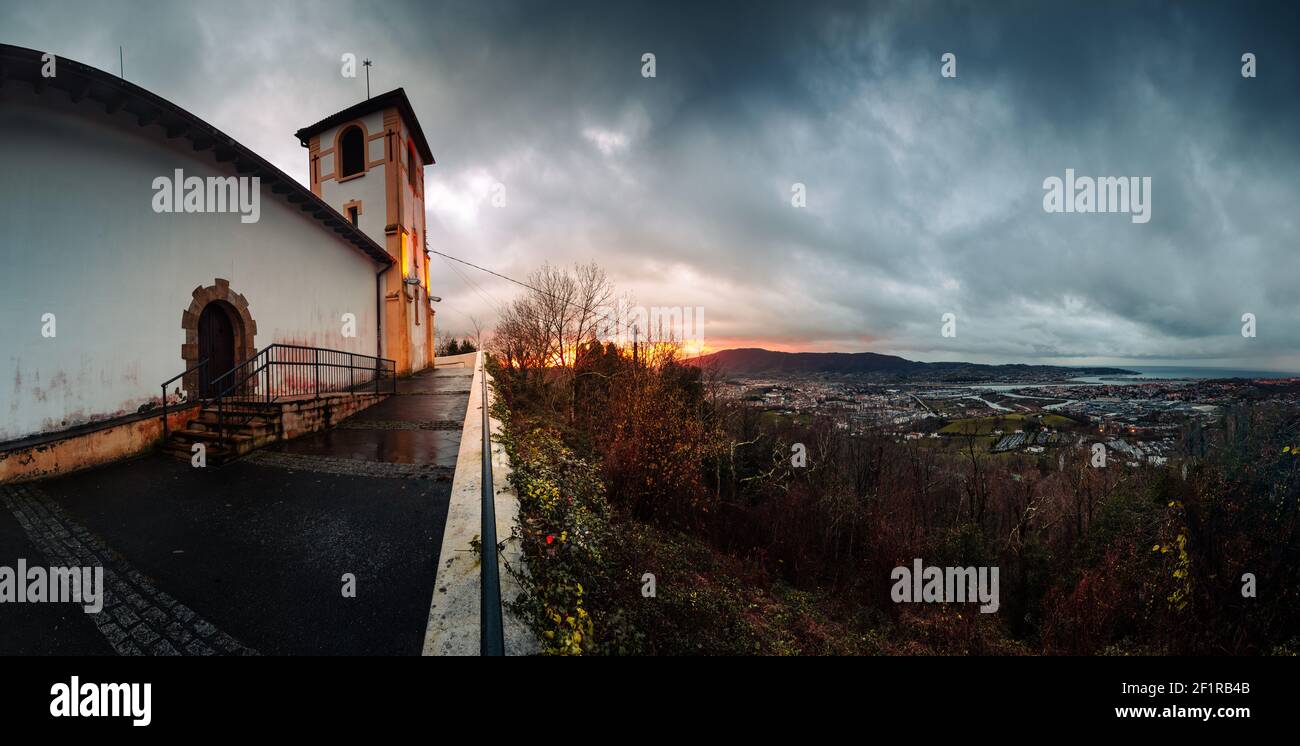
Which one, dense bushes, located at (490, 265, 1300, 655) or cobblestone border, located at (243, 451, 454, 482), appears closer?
dense bushes, located at (490, 265, 1300, 655)

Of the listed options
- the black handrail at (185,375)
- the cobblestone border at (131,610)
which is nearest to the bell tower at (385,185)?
the black handrail at (185,375)

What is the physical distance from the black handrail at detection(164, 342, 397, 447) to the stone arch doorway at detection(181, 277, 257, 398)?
0.80 ft

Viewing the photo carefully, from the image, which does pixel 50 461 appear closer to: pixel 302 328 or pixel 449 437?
pixel 449 437

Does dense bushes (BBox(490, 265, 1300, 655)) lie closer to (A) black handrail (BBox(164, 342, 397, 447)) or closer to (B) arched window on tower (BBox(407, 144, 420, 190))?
(A) black handrail (BBox(164, 342, 397, 447))

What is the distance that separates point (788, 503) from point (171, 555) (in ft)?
50.9

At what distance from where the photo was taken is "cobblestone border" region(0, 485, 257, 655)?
2.52 m

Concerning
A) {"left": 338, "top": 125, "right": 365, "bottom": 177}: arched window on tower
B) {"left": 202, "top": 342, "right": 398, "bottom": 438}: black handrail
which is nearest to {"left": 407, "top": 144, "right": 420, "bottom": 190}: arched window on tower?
{"left": 338, "top": 125, "right": 365, "bottom": 177}: arched window on tower

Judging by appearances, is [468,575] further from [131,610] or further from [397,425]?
[397,425]

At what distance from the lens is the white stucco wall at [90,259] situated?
6070 mm

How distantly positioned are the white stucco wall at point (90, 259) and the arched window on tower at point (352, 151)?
41.4ft

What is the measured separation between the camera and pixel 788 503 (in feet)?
50.5

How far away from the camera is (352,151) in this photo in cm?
1992

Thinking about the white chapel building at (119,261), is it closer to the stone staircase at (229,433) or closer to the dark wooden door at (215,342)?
the dark wooden door at (215,342)
